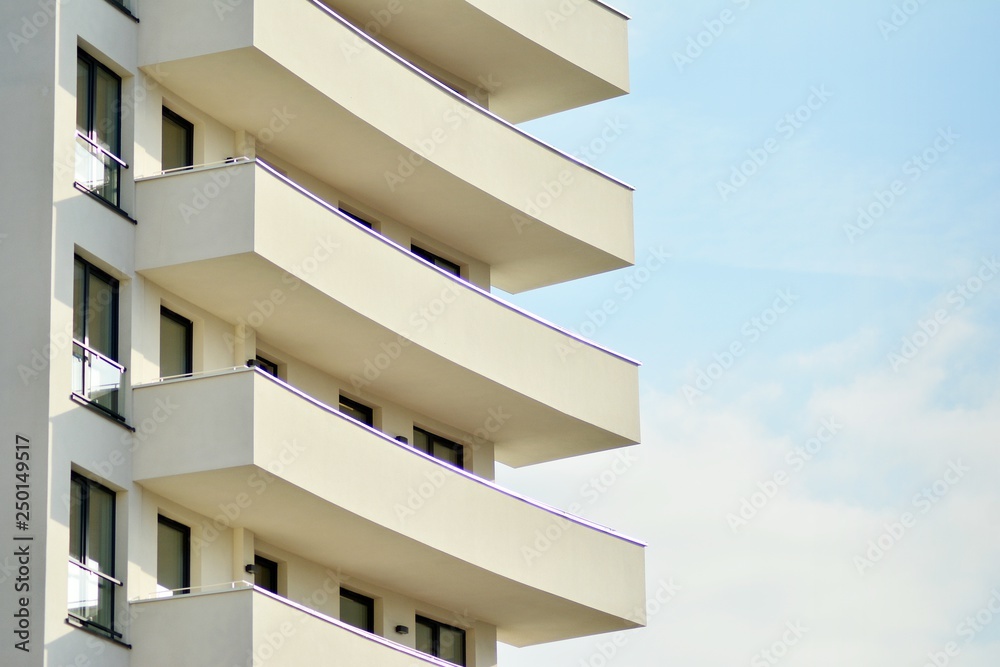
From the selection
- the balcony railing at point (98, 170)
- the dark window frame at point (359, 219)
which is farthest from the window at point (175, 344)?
the dark window frame at point (359, 219)

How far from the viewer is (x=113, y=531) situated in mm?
31828

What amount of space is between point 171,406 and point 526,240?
11614 mm

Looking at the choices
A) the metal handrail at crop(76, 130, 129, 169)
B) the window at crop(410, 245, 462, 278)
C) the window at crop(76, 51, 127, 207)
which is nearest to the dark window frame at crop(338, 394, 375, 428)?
the window at crop(410, 245, 462, 278)

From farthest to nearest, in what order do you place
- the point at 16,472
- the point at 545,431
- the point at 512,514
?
the point at 545,431, the point at 512,514, the point at 16,472

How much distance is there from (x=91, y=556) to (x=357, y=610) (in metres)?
7.75

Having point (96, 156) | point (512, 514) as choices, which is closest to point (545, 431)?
point (512, 514)

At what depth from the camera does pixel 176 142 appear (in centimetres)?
3534

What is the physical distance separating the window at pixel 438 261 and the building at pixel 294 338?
0.18 ft

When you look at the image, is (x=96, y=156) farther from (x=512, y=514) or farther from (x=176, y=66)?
(x=512, y=514)

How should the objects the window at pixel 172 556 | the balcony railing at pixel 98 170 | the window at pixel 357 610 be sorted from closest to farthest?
1. the balcony railing at pixel 98 170
2. the window at pixel 172 556
3. the window at pixel 357 610

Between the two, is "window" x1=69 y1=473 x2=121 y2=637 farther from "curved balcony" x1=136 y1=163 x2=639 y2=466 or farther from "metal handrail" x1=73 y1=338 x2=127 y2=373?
"curved balcony" x1=136 y1=163 x2=639 y2=466

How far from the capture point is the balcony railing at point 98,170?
32375 mm

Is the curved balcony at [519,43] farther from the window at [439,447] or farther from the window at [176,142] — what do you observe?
the window at [439,447]

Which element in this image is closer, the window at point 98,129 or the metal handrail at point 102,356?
the metal handrail at point 102,356
